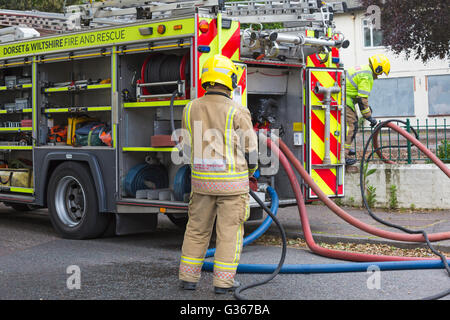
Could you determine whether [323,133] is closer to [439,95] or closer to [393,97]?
[439,95]

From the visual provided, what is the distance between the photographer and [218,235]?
5.66m

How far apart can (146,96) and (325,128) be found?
2.26 m

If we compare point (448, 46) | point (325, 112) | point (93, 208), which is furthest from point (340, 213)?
point (448, 46)

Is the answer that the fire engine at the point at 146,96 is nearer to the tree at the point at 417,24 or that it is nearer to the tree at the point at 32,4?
the tree at the point at 417,24

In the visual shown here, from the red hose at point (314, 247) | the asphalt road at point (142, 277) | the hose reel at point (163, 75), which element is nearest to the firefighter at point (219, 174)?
the asphalt road at point (142, 277)

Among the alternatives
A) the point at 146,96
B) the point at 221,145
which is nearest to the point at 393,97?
the point at 146,96

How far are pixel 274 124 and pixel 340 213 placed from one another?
1688 millimetres

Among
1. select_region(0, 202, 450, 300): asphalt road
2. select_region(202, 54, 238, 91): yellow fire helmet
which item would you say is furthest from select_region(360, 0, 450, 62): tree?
select_region(202, 54, 238, 91): yellow fire helmet

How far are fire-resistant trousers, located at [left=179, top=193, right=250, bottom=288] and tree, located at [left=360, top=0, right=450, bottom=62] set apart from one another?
11676 mm

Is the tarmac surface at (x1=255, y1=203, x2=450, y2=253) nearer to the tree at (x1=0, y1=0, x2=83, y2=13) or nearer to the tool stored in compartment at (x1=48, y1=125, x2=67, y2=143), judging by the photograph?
the tool stored in compartment at (x1=48, y1=125, x2=67, y2=143)

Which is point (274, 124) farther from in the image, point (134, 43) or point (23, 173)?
point (23, 173)

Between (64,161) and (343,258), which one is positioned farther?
(64,161)

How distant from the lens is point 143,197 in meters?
7.88

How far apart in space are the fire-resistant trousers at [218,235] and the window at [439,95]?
25775 millimetres
